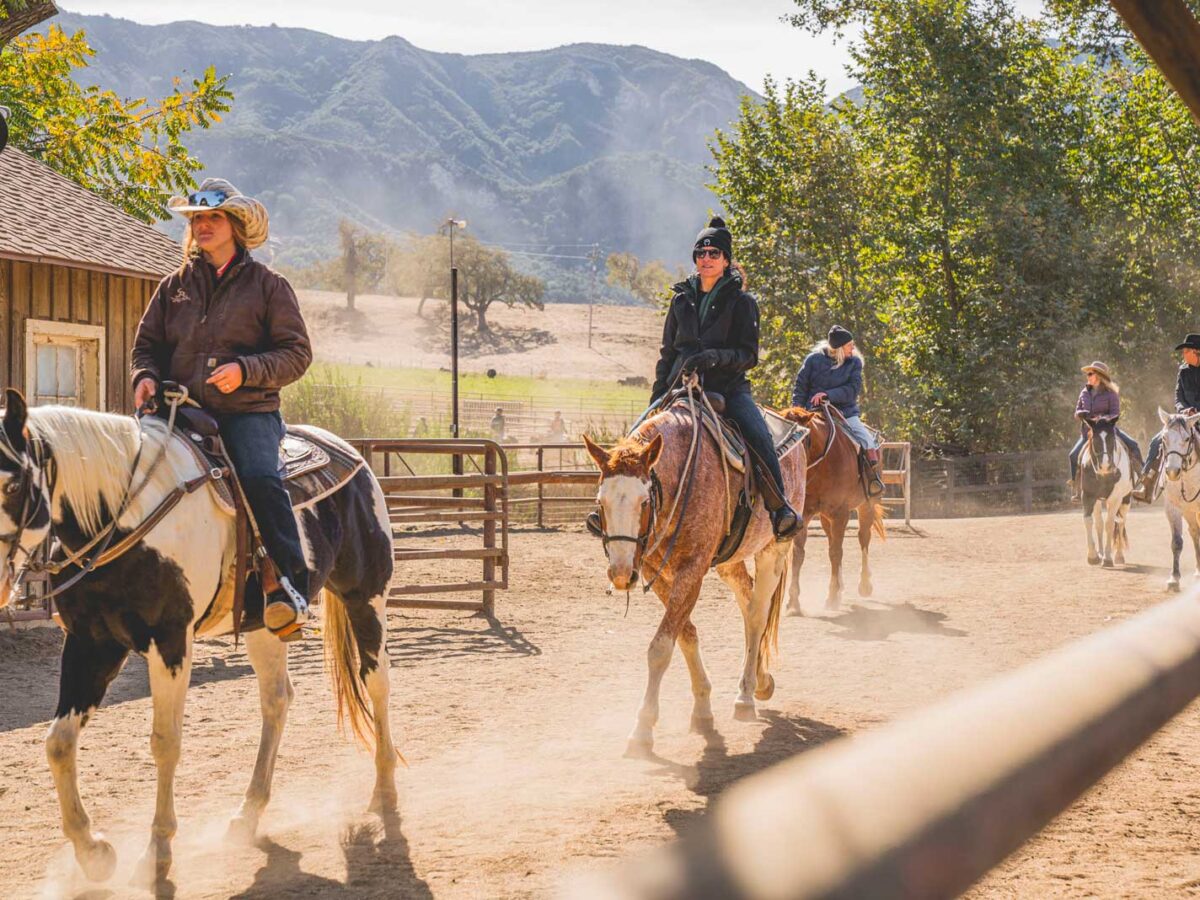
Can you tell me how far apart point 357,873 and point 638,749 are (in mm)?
2336

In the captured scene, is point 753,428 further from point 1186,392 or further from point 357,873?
point 1186,392

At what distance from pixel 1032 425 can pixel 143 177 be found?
23.2 metres

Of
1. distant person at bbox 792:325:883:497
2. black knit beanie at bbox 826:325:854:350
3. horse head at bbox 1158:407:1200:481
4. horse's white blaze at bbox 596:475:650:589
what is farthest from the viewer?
horse head at bbox 1158:407:1200:481

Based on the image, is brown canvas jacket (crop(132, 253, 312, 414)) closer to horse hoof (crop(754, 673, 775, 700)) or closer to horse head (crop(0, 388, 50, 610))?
horse head (crop(0, 388, 50, 610))

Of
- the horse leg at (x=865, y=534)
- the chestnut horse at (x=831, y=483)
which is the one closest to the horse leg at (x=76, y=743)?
the chestnut horse at (x=831, y=483)

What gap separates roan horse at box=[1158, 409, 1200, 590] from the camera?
47.8 feet

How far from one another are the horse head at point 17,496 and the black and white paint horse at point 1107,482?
1439cm

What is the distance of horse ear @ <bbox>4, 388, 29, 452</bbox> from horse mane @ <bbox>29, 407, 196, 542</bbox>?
151mm

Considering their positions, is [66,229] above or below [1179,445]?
above

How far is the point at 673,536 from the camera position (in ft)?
24.6

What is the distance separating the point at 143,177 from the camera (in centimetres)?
2056

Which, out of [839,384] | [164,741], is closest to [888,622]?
[839,384]

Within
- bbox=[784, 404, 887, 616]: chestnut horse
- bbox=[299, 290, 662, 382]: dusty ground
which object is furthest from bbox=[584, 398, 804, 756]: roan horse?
bbox=[299, 290, 662, 382]: dusty ground

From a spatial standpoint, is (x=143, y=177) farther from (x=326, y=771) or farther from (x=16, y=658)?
(x=326, y=771)
